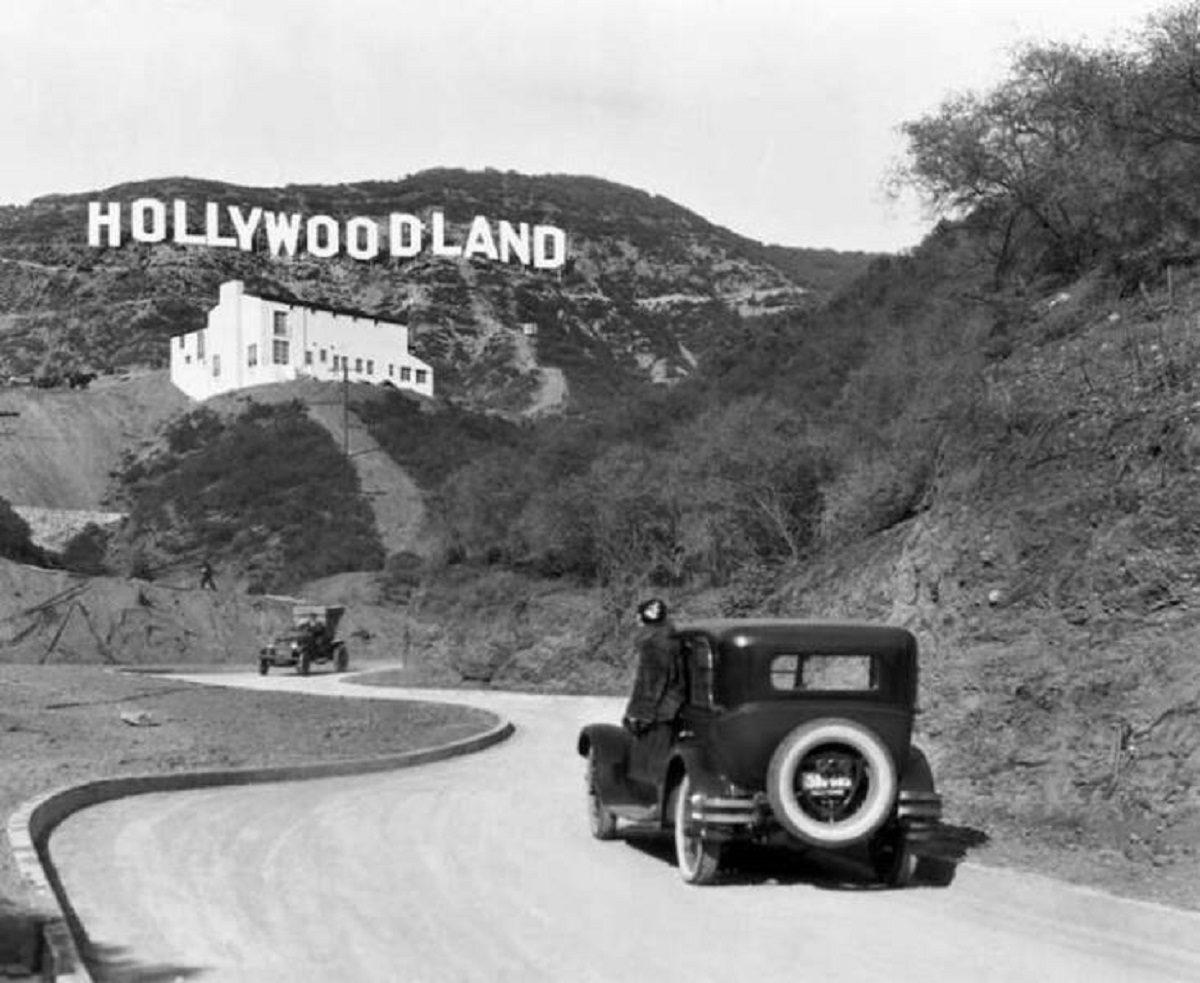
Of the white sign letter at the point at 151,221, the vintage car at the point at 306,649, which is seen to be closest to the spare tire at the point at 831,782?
the vintage car at the point at 306,649

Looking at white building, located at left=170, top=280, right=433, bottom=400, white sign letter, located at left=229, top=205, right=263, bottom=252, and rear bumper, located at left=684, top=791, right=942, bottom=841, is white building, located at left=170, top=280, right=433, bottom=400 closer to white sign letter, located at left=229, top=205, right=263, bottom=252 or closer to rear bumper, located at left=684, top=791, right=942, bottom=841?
white sign letter, located at left=229, top=205, right=263, bottom=252

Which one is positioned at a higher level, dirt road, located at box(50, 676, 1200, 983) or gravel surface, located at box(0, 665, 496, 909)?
dirt road, located at box(50, 676, 1200, 983)

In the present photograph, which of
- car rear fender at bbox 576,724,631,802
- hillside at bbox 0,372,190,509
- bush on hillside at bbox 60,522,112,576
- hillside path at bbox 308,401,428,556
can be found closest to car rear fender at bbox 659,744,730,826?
car rear fender at bbox 576,724,631,802

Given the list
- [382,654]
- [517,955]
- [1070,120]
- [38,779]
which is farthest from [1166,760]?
[382,654]

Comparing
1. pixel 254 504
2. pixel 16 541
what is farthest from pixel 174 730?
Result: pixel 254 504

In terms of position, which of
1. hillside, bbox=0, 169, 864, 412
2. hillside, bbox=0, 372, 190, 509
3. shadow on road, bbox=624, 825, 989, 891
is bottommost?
shadow on road, bbox=624, 825, 989, 891

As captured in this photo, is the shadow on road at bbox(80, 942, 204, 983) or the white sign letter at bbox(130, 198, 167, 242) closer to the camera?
the shadow on road at bbox(80, 942, 204, 983)

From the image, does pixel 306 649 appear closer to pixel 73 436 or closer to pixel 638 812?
pixel 638 812
